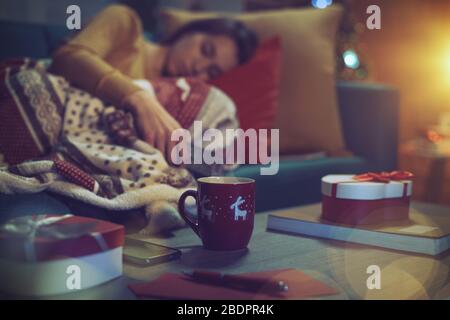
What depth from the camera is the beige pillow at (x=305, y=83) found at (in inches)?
71.5

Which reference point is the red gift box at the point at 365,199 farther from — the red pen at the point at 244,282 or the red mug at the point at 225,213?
the red pen at the point at 244,282

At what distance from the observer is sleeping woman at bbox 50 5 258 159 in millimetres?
1243

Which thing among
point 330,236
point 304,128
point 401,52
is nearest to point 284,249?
point 330,236

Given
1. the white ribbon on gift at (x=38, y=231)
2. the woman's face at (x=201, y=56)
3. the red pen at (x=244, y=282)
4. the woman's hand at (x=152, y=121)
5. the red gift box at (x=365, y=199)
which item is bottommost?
the red pen at (x=244, y=282)

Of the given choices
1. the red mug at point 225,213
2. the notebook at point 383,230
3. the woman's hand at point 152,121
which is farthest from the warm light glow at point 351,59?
the red mug at point 225,213

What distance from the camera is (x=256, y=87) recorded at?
170 cm

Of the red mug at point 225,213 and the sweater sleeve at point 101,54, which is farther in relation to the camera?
the sweater sleeve at point 101,54

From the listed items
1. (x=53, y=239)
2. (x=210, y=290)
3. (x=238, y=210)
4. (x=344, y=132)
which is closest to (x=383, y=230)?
(x=238, y=210)

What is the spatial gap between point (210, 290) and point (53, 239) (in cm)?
19

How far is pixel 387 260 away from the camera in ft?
2.63

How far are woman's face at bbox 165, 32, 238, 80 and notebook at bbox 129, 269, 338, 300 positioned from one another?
3.53 ft

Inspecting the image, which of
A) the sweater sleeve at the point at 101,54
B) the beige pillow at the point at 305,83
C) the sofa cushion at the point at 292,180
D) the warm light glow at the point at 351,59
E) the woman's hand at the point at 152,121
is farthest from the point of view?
the warm light glow at the point at 351,59

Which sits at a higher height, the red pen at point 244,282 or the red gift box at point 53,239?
the red gift box at point 53,239

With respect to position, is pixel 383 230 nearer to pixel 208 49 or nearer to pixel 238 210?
pixel 238 210
